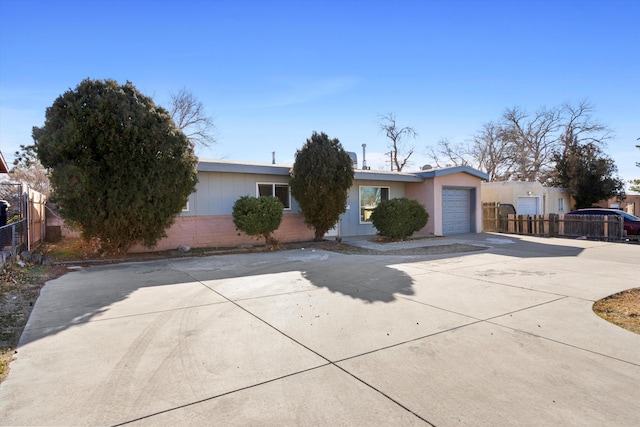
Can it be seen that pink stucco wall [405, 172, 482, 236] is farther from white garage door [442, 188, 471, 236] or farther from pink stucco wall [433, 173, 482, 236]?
white garage door [442, 188, 471, 236]

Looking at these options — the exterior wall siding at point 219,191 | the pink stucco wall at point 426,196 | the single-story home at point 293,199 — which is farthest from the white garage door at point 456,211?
the exterior wall siding at point 219,191

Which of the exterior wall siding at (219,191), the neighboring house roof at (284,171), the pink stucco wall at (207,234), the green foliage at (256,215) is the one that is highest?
the neighboring house roof at (284,171)

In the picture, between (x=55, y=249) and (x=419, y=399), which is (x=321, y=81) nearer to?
(x=55, y=249)

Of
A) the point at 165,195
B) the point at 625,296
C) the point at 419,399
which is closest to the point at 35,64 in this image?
the point at 165,195

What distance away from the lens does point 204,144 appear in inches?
1257

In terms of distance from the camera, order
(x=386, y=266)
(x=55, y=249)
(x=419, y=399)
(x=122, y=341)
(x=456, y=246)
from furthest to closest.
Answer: (x=456, y=246), (x=55, y=249), (x=386, y=266), (x=122, y=341), (x=419, y=399)

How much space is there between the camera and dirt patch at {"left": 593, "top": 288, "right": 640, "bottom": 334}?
467 cm

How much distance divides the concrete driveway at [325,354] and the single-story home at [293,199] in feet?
18.3

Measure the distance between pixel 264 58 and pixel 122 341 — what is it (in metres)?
12.0

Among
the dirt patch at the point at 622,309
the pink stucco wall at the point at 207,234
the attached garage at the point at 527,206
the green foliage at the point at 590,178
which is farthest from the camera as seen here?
the green foliage at the point at 590,178

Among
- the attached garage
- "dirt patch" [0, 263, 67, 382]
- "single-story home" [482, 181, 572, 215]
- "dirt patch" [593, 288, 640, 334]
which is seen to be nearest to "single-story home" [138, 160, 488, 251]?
"dirt patch" [0, 263, 67, 382]

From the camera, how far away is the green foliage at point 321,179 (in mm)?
12844

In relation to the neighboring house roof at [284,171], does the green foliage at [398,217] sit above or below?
below

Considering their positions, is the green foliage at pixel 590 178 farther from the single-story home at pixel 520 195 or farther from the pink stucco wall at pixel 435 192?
the pink stucco wall at pixel 435 192
